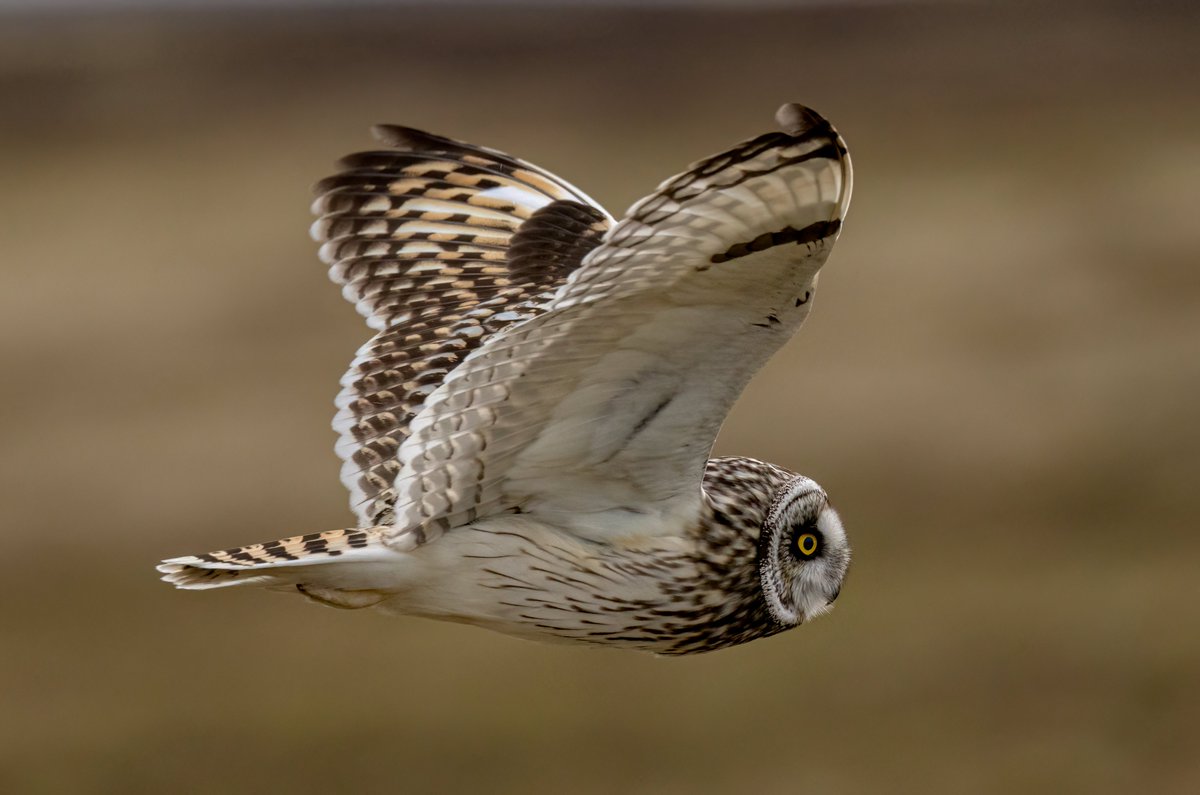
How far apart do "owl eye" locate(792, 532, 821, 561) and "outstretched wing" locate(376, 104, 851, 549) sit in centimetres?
30

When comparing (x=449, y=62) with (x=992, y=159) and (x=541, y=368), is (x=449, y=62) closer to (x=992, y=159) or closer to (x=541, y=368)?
(x=992, y=159)

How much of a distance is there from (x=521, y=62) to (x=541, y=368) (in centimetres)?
2170

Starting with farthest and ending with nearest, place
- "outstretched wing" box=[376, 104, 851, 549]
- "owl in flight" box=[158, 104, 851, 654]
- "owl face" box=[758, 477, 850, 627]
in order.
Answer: "owl face" box=[758, 477, 850, 627] → "owl in flight" box=[158, 104, 851, 654] → "outstretched wing" box=[376, 104, 851, 549]

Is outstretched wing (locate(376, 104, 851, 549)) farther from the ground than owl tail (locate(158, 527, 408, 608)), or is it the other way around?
Result: outstretched wing (locate(376, 104, 851, 549))

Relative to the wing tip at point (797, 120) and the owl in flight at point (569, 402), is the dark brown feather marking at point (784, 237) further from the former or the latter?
the wing tip at point (797, 120)

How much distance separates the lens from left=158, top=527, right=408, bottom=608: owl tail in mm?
2939

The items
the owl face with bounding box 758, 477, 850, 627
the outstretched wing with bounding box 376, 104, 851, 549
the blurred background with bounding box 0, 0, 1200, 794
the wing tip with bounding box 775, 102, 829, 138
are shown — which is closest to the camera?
the wing tip with bounding box 775, 102, 829, 138

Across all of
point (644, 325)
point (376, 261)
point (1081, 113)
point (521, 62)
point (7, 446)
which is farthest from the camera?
point (521, 62)

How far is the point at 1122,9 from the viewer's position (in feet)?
83.0

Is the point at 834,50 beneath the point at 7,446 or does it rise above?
above

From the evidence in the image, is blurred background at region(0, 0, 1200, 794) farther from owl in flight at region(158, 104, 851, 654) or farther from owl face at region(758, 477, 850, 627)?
owl face at region(758, 477, 850, 627)

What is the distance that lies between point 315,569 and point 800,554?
39.3 inches

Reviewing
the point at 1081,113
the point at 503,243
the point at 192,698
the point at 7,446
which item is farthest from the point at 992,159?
the point at 503,243

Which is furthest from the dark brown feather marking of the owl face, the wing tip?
the owl face
